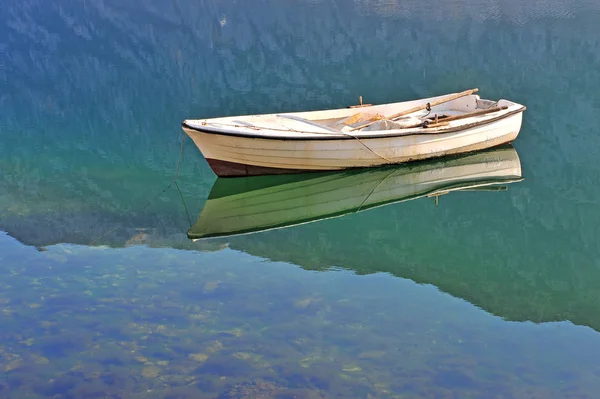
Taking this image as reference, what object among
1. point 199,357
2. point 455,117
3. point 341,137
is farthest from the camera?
point 455,117

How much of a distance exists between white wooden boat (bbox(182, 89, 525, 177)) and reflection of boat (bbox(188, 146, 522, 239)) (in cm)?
32

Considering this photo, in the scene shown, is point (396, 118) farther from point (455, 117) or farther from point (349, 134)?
point (349, 134)

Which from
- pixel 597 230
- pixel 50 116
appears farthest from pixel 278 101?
pixel 597 230

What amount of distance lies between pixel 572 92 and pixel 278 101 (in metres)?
12.5

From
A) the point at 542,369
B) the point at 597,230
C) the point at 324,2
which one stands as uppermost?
the point at 542,369

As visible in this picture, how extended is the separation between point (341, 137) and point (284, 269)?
20.2 ft

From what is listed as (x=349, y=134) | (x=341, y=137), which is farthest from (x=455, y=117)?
(x=341, y=137)

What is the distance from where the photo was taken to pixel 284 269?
1780cm

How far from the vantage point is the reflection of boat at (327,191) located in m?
21.0

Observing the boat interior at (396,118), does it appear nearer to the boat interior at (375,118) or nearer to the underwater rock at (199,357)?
the boat interior at (375,118)

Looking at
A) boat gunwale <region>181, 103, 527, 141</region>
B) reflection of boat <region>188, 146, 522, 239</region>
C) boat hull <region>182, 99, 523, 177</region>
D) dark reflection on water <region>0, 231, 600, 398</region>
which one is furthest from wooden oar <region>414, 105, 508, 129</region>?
dark reflection on water <region>0, 231, 600, 398</region>

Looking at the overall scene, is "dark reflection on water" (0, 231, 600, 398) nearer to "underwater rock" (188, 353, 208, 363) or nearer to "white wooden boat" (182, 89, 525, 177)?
"underwater rock" (188, 353, 208, 363)

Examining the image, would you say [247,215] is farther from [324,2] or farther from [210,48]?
[324,2]

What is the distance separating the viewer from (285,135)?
73.4 ft
